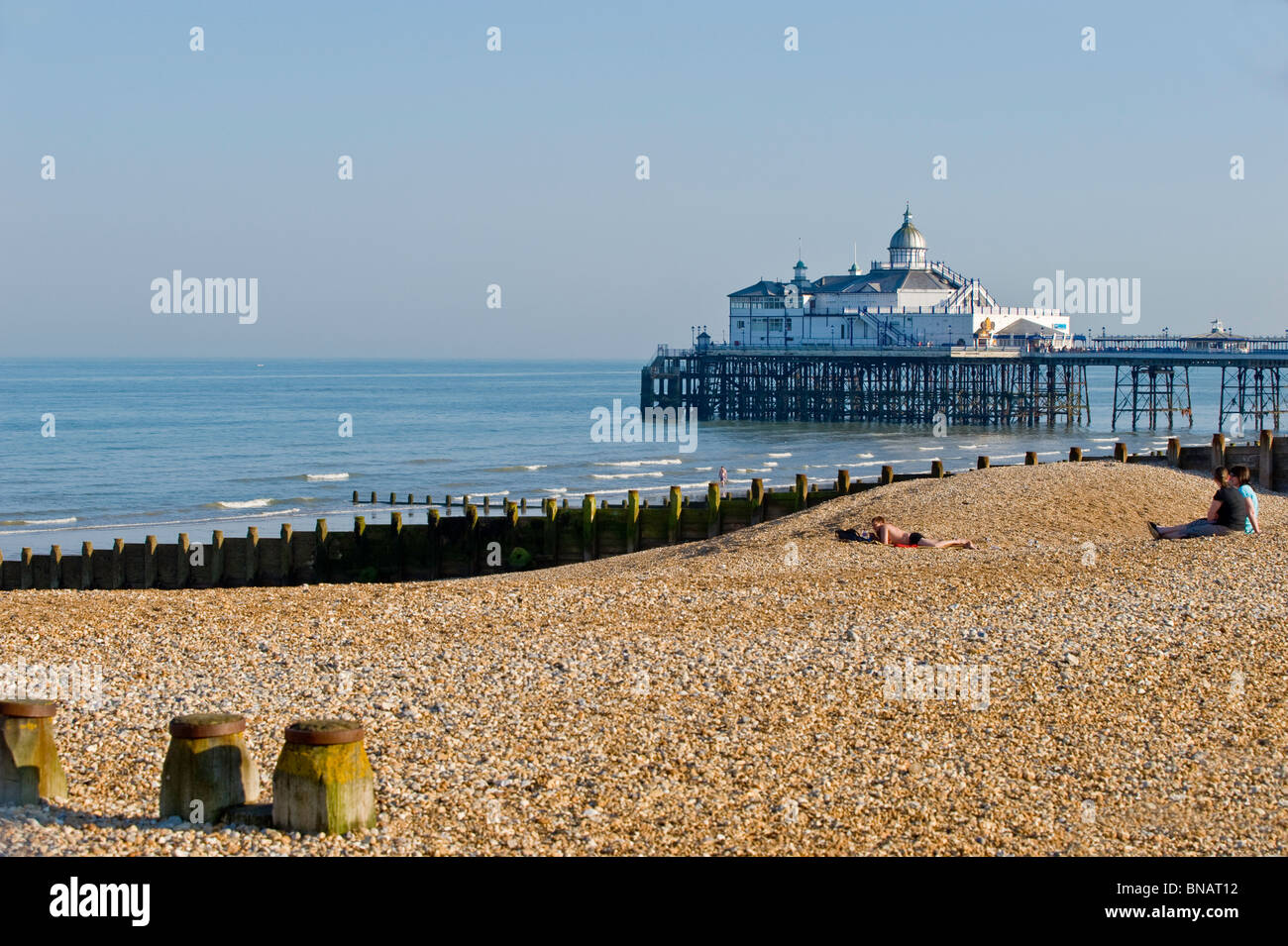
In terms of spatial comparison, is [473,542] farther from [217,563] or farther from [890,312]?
[890,312]

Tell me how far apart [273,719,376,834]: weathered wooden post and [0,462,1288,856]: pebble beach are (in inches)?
4.6

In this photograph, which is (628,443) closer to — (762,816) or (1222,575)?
(1222,575)

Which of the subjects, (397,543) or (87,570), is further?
(397,543)

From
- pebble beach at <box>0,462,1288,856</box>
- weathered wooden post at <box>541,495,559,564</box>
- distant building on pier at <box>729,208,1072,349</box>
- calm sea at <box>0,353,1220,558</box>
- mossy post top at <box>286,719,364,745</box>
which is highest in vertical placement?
distant building on pier at <box>729,208,1072,349</box>

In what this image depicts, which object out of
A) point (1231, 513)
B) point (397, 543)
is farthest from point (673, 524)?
point (1231, 513)

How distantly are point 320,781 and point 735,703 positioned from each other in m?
3.74

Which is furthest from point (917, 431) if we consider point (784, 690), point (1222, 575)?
point (784, 690)

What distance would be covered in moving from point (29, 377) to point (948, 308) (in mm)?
135804

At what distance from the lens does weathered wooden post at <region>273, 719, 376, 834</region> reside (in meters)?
7.37

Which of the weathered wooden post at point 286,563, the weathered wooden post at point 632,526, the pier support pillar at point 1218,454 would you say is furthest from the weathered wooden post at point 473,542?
the pier support pillar at point 1218,454

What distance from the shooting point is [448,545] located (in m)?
25.1

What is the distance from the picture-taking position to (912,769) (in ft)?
29.0

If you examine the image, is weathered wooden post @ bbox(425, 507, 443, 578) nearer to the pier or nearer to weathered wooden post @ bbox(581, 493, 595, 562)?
weathered wooden post @ bbox(581, 493, 595, 562)

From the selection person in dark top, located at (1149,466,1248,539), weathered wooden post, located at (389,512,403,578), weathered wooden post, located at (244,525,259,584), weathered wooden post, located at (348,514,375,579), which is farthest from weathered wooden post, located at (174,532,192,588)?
person in dark top, located at (1149,466,1248,539)
